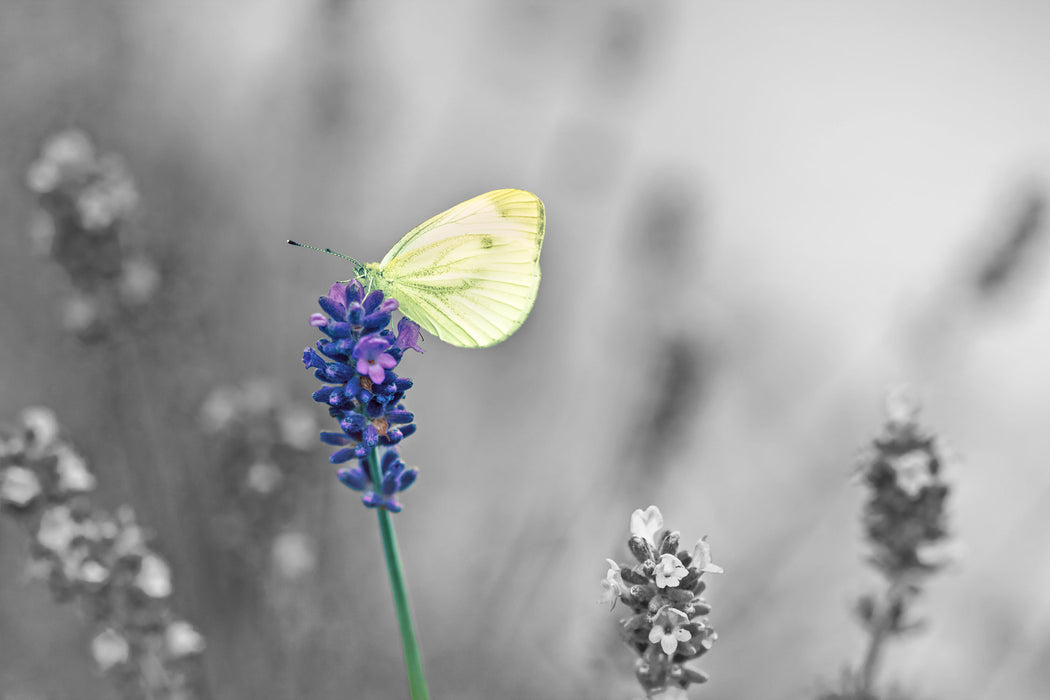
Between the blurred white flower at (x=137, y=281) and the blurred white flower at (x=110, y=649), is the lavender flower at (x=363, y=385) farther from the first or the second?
the blurred white flower at (x=137, y=281)

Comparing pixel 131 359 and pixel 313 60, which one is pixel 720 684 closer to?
pixel 131 359

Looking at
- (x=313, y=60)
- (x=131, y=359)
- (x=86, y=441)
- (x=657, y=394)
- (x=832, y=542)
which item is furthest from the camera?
(x=832, y=542)

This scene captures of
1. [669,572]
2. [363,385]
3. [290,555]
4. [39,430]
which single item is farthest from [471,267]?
[290,555]

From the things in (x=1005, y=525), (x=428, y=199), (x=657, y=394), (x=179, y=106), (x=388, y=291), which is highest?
(x=179, y=106)

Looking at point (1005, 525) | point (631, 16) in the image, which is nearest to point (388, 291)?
point (631, 16)

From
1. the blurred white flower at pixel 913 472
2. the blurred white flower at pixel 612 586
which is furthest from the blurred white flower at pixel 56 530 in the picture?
the blurred white flower at pixel 913 472

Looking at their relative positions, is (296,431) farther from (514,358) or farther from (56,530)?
(514,358)

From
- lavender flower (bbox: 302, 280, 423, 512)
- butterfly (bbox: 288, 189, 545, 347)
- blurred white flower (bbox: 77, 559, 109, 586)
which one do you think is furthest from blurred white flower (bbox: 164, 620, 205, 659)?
butterfly (bbox: 288, 189, 545, 347)
